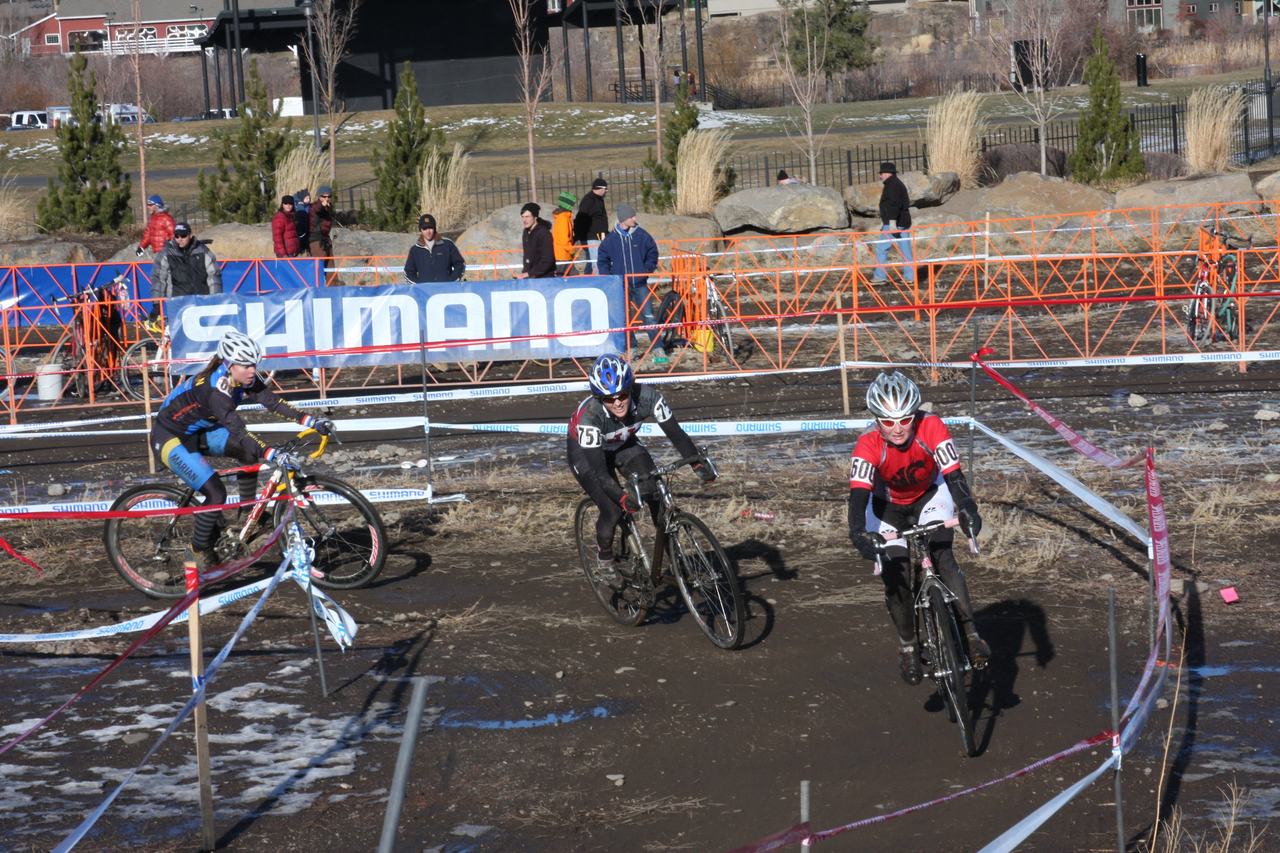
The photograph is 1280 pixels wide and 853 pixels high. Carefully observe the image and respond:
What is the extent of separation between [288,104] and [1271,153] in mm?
44480

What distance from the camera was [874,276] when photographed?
76.1ft

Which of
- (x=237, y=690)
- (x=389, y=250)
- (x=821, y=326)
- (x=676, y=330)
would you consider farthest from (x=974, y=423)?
(x=389, y=250)

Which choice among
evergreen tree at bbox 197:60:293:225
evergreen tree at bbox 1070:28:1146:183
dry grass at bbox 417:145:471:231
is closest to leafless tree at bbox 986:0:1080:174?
evergreen tree at bbox 1070:28:1146:183

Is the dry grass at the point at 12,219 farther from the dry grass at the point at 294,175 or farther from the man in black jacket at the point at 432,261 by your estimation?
the man in black jacket at the point at 432,261

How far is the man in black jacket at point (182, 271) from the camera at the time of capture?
17.6m

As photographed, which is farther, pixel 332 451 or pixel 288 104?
pixel 288 104

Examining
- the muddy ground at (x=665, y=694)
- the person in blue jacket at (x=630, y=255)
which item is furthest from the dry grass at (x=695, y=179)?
the muddy ground at (x=665, y=694)

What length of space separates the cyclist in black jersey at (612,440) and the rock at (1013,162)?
71.5 ft

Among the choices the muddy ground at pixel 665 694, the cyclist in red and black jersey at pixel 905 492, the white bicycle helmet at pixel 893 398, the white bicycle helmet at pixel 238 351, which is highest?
the white bicycle helmet at pixel 238 351

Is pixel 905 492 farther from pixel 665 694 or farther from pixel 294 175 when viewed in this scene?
pixel 294 175

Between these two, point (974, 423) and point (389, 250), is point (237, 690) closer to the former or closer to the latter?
point (974, 423)

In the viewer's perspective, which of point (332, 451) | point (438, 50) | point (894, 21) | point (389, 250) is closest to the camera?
point (332, 451)

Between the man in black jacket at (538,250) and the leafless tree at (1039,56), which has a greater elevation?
the leafless tree at (1039,56)

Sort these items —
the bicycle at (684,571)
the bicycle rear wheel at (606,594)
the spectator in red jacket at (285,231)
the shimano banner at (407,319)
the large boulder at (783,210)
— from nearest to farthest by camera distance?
the bicycle at (684,571) → the bicycle rear wheel at (606,594) → the shimano banner at (407,319) → the spectator in red jacket at (285,231) → the large boulder at (783,210)
